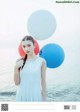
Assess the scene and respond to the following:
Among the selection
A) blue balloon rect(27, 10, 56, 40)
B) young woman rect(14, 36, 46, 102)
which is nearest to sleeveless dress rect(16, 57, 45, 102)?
young woman rect(14, 36, 46, 102)

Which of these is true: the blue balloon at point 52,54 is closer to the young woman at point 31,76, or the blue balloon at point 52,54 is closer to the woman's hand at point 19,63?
the young woman at point 31,76

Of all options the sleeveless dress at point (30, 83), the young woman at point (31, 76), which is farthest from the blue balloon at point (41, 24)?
the sleeveless dress at point (30, 83)

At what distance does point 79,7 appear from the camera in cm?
196

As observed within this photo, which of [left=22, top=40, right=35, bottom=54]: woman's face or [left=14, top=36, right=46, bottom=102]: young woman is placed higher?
[left=22, top=40, right=35, bottom=54]: woman's face

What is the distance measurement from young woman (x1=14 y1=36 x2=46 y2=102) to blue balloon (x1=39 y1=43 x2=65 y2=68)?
33 millimetres

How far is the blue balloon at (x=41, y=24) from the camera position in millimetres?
1972

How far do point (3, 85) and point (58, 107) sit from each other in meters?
0.38

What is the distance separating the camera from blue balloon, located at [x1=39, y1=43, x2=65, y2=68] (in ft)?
6.45

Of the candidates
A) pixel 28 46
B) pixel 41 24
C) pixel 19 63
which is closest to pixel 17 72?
pixel 19 63

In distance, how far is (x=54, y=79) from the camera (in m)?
1.96

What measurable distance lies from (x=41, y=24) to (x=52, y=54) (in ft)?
0.68

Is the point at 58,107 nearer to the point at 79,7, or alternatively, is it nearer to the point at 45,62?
the point at 45,62

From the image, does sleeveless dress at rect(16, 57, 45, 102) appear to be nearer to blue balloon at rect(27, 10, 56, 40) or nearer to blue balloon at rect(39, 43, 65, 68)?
blue balloon at rect(39, 43, 65, 68)

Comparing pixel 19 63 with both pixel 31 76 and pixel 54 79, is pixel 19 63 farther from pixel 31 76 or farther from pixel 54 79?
pixel 54 79
